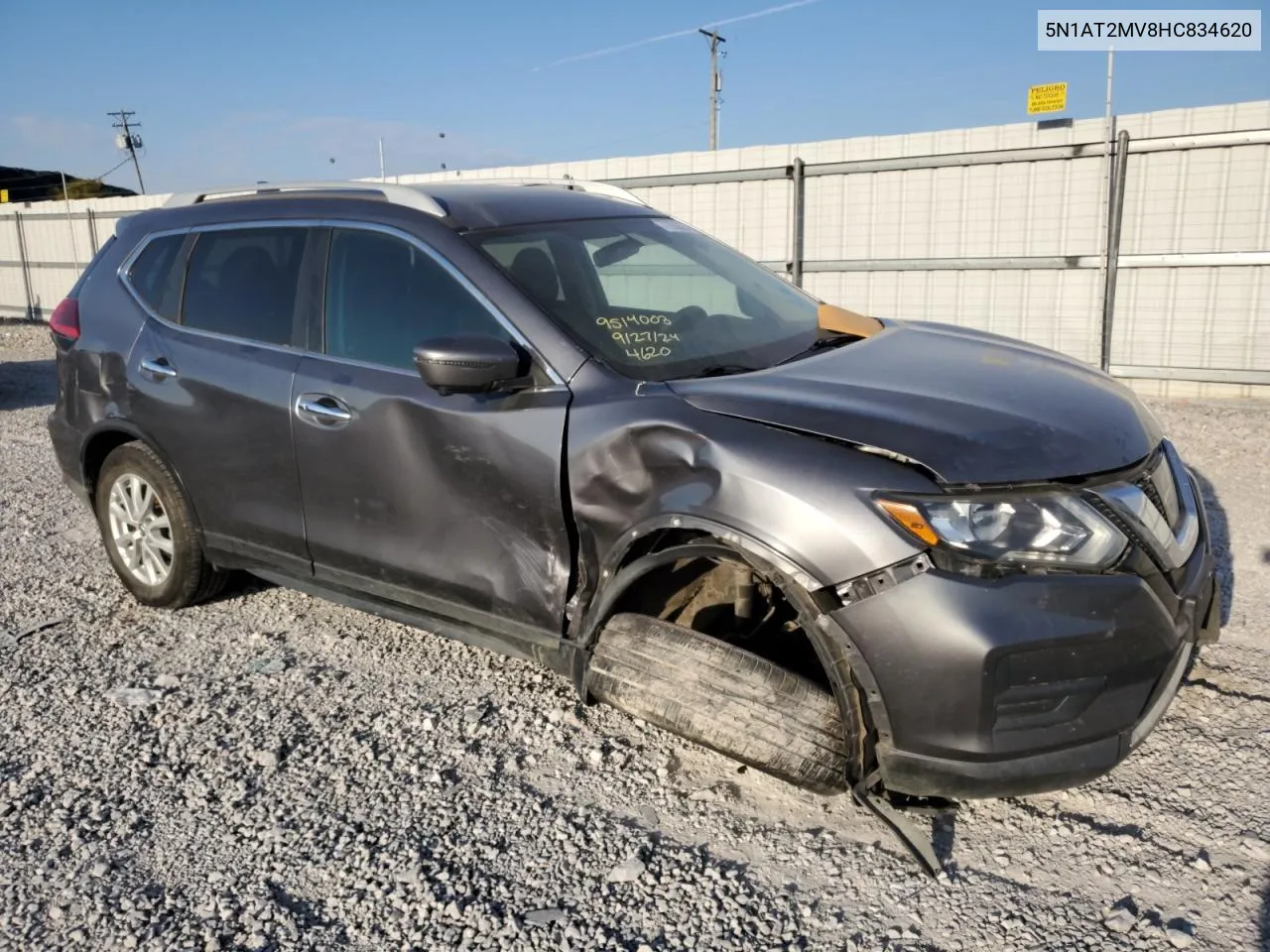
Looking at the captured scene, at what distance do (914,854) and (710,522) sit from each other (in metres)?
1.01

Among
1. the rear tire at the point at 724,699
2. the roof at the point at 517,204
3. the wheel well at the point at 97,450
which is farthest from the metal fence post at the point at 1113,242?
the wheel well at the point at 97,450

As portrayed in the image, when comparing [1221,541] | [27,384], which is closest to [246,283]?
[1221,541]

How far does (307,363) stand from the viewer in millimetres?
3668

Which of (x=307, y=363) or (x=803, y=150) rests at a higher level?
(x=803, y=150)

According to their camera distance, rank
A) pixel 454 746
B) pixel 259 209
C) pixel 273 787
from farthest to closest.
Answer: pixel 259 209
pixel 454 746
pixel 273 787

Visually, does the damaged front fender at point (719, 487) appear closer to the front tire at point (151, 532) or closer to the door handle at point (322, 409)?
the door handle at point (322, 409)

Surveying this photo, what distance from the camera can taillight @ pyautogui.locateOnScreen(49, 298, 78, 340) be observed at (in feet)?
15.0

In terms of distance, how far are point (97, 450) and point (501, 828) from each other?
2.91 m

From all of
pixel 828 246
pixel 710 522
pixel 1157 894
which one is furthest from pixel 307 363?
pixel 828 246

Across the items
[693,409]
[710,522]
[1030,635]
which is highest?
[693,409]

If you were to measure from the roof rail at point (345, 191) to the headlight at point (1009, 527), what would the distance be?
6.49 ft

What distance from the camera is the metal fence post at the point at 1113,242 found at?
31.4ft

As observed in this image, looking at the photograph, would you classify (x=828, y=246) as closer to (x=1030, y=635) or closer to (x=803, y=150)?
(x=803, y=150)

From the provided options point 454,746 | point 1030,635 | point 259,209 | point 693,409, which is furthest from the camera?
point 259,209
